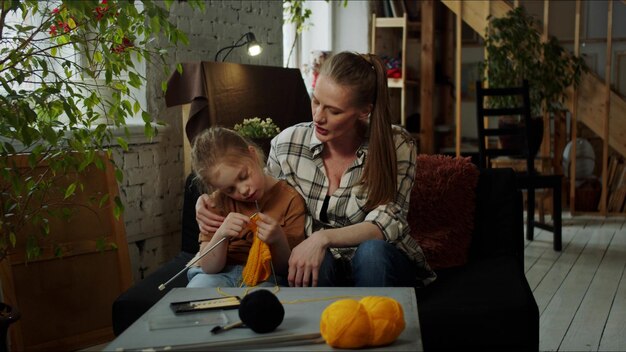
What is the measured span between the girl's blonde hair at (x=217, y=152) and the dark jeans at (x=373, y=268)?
0.37 meters

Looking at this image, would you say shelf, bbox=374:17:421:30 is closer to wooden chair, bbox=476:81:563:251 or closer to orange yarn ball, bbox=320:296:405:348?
wooden chair, bbox=476:81:563:251

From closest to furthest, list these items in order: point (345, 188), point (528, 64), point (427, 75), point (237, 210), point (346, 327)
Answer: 1. point (346, 327)
2. point (237, 210)
3. point (345, 188)
4. point (528, 64)
5. point (427, 75)

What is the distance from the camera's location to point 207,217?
208cm

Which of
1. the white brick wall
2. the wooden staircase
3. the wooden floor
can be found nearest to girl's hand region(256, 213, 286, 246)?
the wooden floor

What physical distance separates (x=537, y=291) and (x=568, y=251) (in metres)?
1.06

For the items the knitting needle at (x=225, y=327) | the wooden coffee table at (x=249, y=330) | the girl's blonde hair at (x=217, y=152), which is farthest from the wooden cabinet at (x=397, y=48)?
the knitting needle at (x=225, y=327)

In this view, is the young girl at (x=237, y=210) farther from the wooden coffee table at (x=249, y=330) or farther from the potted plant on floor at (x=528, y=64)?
the potted plant on floor at (x=528, y=64)

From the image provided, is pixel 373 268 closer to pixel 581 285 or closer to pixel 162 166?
pixel 162 166

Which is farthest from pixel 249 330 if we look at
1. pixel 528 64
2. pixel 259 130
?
pixel 528 64

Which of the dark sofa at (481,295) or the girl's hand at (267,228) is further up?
the girl's hand at (267,228)

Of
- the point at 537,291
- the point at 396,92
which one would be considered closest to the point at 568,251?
the point at 537,291

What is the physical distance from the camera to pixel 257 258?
1.94 meters

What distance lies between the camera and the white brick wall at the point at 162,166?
3.62 metres

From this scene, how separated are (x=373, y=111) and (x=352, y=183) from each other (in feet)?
0.74
